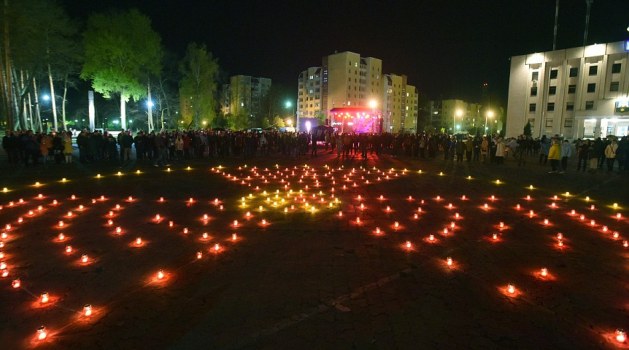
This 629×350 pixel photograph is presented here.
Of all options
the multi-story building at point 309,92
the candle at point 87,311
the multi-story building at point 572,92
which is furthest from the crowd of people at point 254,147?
the multi-story building at point 309,92

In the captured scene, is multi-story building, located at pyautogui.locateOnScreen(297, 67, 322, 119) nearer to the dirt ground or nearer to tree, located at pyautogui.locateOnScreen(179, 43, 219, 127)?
tree, located at pyautogui.locateOnScreen(179, 43, 219, 127)

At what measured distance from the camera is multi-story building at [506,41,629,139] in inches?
1812

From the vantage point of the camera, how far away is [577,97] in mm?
51344

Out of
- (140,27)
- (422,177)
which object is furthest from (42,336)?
(140,27)

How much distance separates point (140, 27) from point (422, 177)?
111 ft

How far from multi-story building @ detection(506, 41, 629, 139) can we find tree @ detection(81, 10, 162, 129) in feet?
167

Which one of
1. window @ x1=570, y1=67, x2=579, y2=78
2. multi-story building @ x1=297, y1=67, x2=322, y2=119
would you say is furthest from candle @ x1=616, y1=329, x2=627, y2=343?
multi-story building @ x1=297, y1=67, x2=322, y2=119

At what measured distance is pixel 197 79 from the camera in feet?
167

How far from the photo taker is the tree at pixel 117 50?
1427 inches

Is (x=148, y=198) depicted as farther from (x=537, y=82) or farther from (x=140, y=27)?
A: (x=537, y=82)

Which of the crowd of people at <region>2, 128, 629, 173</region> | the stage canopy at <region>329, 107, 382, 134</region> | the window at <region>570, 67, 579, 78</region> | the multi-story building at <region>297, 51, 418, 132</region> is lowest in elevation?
the crowd of people at <region>2, 128, 629, 173</region>

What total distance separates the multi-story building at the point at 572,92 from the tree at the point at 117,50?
2007 inches

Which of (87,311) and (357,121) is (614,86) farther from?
(87,311)

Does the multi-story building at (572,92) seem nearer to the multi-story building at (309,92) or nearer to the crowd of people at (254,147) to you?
the crowd of people at (254,147)
